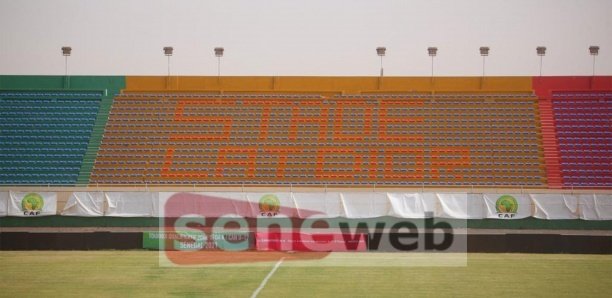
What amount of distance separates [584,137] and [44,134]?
1022 inches

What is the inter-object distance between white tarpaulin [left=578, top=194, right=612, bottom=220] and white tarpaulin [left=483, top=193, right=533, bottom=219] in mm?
1871

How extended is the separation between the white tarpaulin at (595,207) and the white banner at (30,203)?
63.5 ft

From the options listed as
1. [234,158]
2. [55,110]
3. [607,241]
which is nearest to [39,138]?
[55,110]

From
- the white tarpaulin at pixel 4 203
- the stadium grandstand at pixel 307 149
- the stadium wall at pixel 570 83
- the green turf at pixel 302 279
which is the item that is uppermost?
the stadium wall at pixel 570 83

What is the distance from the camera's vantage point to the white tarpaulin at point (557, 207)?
31078 millimetres

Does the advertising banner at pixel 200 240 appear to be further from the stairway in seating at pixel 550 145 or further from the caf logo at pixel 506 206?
the stairway in seating at pixel 550 145

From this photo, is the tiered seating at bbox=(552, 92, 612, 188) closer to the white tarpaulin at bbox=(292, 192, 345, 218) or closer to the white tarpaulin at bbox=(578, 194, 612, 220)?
the white tarpaulin at bbox=(578, 194, 612, 220)

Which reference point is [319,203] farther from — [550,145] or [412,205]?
[550,145]

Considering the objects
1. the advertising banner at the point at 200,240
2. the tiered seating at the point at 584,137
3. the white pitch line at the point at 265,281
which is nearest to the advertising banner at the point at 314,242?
the advertising banner at the point at 200,240

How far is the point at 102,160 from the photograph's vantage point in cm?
4012

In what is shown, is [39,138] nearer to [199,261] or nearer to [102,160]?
[102,160]

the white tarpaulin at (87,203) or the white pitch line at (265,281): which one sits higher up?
the white tarpaulin at (87,203)

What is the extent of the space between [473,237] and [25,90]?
2805 centimetres

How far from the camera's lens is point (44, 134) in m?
42.0
